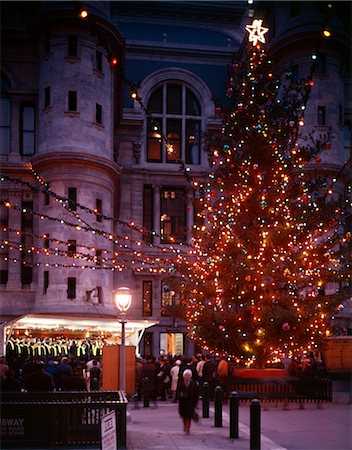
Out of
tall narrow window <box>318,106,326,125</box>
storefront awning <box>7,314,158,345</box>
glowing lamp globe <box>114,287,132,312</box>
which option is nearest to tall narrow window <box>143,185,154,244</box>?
tall narrow window <box>318,106,326,125</box>

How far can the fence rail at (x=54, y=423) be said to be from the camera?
13.9 m

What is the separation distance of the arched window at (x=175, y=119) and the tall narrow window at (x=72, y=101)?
48.2 feet

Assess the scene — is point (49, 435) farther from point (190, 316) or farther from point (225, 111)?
point (225, 111)

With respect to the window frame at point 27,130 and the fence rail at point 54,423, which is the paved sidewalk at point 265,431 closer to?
the fence rail at point 54,423

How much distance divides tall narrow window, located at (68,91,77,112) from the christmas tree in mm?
16685

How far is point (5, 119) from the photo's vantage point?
157ft

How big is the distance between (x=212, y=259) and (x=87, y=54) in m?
21.4

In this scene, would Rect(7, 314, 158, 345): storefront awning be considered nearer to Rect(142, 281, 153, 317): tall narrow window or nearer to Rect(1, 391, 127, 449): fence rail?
Rect(1, 391, 127, 449): fence rail

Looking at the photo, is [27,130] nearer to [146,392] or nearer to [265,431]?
[146,392]

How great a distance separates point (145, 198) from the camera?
5462 cm

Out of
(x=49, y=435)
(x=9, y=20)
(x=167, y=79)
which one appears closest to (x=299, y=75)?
(x=167, y=79)

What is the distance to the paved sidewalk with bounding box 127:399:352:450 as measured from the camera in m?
15.0

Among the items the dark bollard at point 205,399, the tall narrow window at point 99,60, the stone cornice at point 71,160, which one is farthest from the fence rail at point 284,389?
the tall narrow window at point 99,60

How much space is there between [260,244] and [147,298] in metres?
29.0
